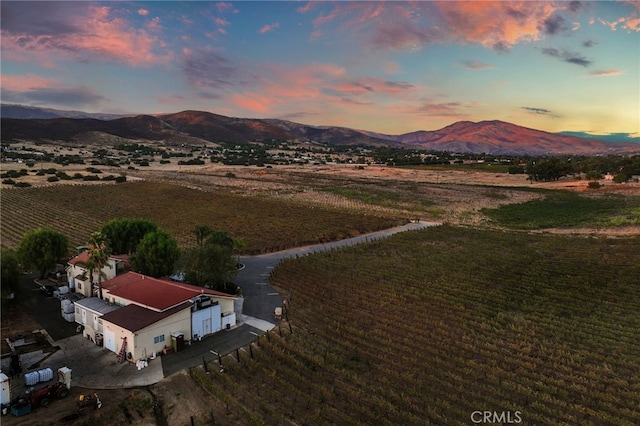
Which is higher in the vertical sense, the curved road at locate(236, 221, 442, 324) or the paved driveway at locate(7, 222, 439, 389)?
the curved road at locate(236, 221, 442, 324)

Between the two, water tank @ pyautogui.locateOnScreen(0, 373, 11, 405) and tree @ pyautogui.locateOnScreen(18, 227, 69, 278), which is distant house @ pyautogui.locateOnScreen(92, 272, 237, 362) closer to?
water tank @ pyautogui.locateOnScreen(0, 373, 11, 405)

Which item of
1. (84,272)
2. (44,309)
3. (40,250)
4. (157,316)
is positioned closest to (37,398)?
Result: (157,316)

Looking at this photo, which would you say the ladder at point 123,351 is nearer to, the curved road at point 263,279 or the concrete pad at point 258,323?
the concrete pad at point 258,323

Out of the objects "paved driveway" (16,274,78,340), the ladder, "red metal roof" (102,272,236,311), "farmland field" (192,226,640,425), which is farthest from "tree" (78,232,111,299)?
"farmland field" (192,226,640,425)

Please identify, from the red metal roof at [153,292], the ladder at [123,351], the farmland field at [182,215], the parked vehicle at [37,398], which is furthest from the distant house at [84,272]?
the farmland field at [182,215]

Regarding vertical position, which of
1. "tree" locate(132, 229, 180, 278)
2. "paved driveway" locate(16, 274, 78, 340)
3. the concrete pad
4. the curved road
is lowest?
"paved driveway" locate(16, 274, 78, 340)

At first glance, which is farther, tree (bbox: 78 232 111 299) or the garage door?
tree (bbox: 78 232 111 299)

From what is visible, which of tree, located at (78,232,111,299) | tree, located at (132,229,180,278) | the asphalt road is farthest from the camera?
tree, located at (132,229,180,278)
